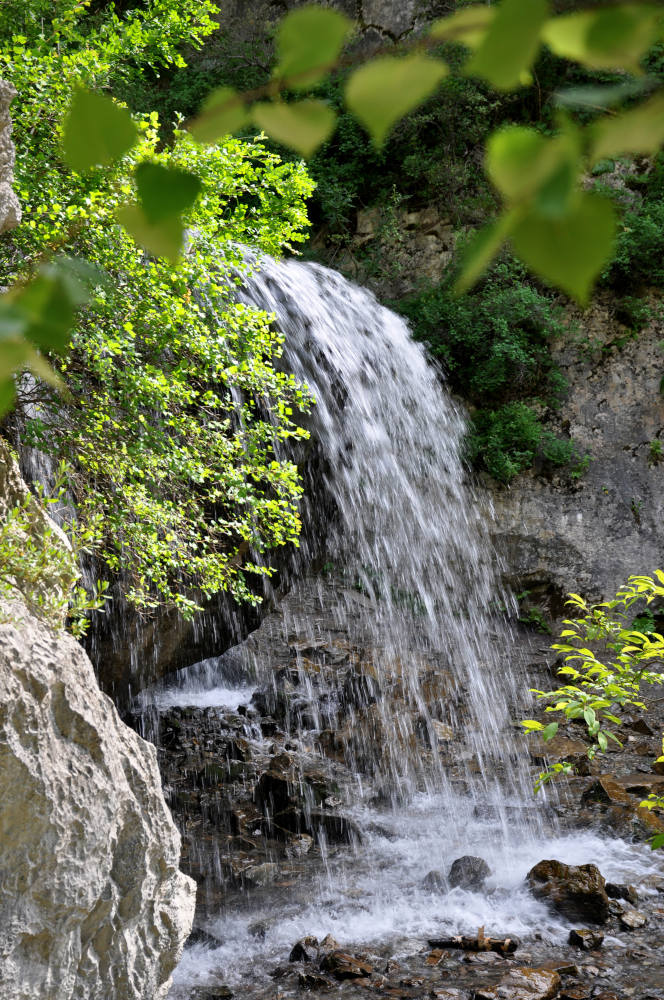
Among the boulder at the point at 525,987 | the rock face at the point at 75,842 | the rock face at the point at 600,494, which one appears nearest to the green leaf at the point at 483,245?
the rock face at the point at 75,842

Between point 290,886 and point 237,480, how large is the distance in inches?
98.9

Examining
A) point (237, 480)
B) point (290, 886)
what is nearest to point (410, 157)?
point (237, 480)

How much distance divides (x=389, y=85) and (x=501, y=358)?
367 inches

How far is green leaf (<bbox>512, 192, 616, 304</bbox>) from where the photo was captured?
38 centimetres

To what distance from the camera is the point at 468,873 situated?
15.2ft

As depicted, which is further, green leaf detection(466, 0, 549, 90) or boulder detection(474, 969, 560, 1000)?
boulder detection(474, 969, 560, 1000)

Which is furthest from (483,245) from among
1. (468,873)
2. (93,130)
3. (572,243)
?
(468,873)

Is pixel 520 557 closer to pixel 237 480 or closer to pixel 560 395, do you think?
pixel 560 395

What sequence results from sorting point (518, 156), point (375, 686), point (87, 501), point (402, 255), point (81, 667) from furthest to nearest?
point (402, 255) < point (375, 686) < point (87, 501) < point (81, 667) < point (518, 156)

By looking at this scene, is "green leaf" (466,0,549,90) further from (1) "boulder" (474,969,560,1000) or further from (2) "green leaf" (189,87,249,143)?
(1) "boulder" (474,969,560,1000)

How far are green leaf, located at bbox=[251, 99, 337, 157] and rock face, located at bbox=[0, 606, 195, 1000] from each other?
7.13 feet

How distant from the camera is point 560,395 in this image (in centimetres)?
966

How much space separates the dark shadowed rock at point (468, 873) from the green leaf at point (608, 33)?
194 inches

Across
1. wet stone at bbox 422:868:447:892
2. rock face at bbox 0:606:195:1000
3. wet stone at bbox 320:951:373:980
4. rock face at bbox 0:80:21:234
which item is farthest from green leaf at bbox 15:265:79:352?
wet stone at bbox 422:868:447:892
